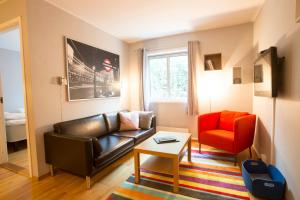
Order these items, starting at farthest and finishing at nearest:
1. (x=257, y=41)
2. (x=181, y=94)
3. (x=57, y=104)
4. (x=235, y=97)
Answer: (x=181, y=94) < (x=235, y=97) < (x=257, y=41) < (x=57, y=104)

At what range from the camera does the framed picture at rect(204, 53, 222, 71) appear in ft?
11.3

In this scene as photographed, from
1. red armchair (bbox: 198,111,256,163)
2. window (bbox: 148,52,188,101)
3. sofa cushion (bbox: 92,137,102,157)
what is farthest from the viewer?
window (bbox: 148,52,188,101)

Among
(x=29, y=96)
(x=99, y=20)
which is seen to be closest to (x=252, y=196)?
(x=29, y=96)

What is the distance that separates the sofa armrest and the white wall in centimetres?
360

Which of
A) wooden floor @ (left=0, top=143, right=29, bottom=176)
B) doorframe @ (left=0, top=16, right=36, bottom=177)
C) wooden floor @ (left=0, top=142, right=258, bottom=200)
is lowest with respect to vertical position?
wooden floor @ (left=0, top=142, right=258, bottom=200)

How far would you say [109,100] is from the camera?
11.8 feet

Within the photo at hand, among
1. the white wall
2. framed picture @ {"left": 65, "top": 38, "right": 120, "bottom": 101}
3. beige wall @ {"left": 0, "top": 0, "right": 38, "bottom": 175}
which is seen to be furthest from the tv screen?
the white wall

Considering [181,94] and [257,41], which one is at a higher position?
[257,41]

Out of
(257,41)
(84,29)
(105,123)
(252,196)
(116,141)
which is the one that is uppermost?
(84,29)

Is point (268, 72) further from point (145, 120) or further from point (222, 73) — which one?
point (145, 120)

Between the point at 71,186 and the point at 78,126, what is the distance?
33.4 inches

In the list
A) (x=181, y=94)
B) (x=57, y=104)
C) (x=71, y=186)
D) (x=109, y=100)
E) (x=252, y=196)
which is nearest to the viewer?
(x=252, y=196)

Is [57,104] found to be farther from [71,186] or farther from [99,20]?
[99,20]

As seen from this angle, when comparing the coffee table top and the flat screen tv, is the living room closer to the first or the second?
the flat screen tv
